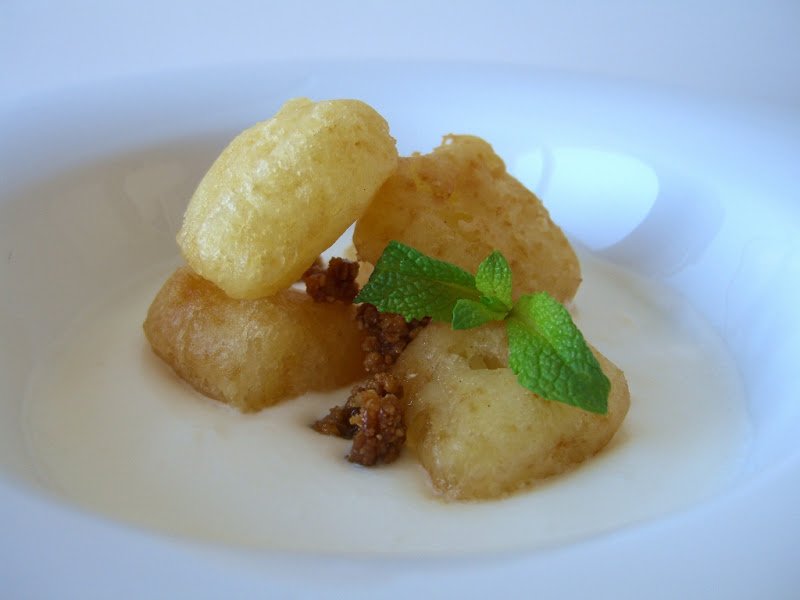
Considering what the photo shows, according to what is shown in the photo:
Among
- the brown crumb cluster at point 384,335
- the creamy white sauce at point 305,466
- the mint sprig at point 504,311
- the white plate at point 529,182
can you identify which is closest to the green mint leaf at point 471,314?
the mint sprig at point 504,311

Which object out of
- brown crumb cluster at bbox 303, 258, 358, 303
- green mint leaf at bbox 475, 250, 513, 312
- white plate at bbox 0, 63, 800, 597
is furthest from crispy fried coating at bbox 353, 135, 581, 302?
white plate at bbox 0, 63, 800, 597

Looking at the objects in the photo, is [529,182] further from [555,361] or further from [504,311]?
[555,361]

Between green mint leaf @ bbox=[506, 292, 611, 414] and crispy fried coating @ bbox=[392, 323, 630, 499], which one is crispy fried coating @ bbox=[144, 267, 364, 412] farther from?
green mint leaf @ bbox=[506, 292, 611, 414]

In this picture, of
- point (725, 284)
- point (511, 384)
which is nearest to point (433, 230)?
point (511, 384)

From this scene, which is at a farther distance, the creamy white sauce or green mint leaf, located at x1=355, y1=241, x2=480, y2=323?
green mint leaf, located at x1=355, y1=241, x2=480, y2=323

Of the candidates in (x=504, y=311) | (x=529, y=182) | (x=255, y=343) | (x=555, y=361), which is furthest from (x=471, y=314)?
(x=529, y=182)

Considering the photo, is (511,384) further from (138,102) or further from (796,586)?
(138,102)
